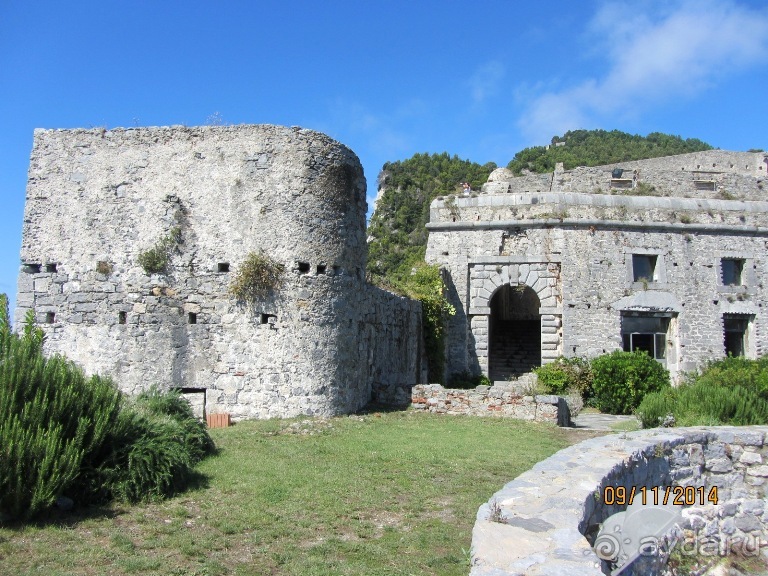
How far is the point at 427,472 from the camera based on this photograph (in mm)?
7742

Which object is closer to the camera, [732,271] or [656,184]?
[732,271]

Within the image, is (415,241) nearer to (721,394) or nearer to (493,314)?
(493,314)

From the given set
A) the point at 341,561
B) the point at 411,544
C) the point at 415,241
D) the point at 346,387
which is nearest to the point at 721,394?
the point at 346,387

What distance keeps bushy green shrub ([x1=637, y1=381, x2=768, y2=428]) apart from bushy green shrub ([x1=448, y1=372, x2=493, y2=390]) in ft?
26.1

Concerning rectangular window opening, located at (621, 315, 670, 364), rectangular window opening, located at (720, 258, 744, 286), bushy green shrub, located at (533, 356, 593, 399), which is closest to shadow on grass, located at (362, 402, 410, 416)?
bushy green shrub, located at (533, 356, 593, 399)

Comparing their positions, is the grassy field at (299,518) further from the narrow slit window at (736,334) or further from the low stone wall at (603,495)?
the narrow slit window at (736,334)

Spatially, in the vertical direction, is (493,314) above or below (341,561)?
above

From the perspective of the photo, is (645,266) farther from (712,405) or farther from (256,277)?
(256,277)

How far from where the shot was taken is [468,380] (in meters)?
19.4

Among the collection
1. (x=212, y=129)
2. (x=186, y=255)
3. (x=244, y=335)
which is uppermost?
(x=212, y=129)

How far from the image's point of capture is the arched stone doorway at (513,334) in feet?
73.6

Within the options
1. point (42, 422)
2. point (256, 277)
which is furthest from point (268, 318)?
point (42, 422)

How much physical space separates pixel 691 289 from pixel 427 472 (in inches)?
609

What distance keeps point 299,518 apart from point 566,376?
1363 centimetres
